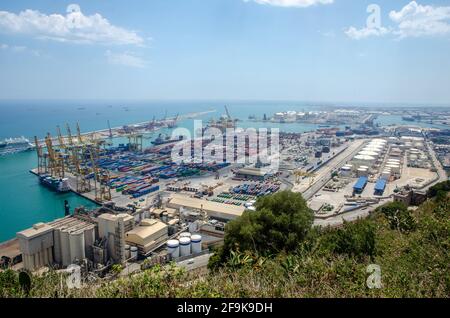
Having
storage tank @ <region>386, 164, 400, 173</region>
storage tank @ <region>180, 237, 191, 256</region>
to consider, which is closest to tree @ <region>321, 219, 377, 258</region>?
storage tank @ <region>180, 237, 191, 256</region>

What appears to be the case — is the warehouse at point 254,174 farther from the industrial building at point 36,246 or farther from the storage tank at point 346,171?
the industrial building at point 36,246

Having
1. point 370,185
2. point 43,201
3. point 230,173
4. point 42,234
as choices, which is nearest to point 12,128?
point 43,201

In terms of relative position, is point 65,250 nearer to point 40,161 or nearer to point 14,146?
point 40,161

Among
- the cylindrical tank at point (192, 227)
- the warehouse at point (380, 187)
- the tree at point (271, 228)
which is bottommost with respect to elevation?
the cylindrical tank at point (192, 227)

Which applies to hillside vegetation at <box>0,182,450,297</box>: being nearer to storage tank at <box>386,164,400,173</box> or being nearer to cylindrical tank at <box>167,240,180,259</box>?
cylindrical tank at <box>167,240,180,259</box>

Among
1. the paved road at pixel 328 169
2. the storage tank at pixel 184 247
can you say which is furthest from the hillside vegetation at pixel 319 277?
the paved road at pixel 328 169

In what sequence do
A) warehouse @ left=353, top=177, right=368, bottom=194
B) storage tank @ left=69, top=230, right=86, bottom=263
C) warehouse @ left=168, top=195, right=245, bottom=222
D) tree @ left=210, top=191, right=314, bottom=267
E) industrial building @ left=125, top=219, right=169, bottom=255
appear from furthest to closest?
warehouse @ left=353, top=177, right=368, bottom=194 < warehouse @ left=168, top=195, right=245, bottom=222 < industrial building @ left=125, top=219, right=169, bottom=255 < storage tank @ left=69, top=230, right=86, bottom=263 < tree @ left=210, top=191, right=314, bottom=267
